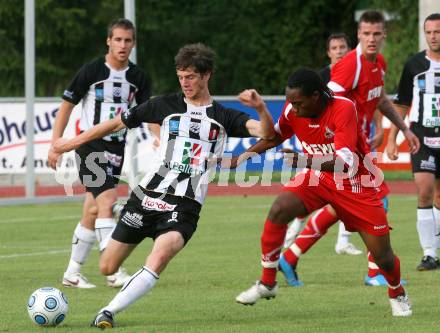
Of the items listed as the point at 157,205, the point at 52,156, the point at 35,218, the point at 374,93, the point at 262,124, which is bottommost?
the point at 35,218

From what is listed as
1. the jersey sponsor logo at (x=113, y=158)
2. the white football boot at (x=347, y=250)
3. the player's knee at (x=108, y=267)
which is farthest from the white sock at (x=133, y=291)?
the white football boot at (x=347, y=250)

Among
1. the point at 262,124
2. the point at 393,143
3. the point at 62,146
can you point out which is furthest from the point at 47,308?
the point at 393,143

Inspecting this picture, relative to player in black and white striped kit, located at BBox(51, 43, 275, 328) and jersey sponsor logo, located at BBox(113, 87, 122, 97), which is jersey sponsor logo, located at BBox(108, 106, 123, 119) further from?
player in black and white striped kit, located at BBox(51, 43, 275, 328)

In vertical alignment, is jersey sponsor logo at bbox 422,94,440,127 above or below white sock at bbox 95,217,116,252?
above

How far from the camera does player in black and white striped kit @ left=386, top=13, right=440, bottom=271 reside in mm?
12633

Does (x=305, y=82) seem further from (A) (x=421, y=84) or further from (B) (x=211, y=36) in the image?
(B) (x=211, y=36)

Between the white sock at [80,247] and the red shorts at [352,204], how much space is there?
9.28 feet

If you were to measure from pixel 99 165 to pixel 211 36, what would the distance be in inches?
1238

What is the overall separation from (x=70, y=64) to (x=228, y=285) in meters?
29.0

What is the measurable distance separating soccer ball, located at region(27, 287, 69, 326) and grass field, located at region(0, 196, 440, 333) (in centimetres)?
7

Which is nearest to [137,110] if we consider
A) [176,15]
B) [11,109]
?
[11,109]

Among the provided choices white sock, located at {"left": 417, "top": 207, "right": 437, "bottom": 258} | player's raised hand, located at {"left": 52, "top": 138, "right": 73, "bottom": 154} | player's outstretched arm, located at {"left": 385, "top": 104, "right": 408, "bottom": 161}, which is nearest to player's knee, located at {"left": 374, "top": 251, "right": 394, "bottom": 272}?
player's raised hand, located at {"left": 52, "top": 138, "right": 73, "bottom": 154}

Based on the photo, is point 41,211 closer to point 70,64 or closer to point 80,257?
point 80,257

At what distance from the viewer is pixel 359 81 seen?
436 inches
